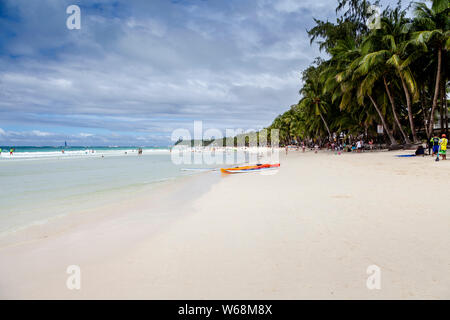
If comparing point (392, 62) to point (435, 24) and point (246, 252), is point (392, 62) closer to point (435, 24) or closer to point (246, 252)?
point (435, 24)

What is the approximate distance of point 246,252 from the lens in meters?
3.13

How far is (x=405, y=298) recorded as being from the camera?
214 cm

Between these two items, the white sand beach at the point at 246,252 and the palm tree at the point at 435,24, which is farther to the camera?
the palm tree at the point at 435,24

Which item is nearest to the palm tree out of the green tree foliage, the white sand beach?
the green tree foliage

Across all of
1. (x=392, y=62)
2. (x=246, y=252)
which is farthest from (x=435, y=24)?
(x=246, y=252)

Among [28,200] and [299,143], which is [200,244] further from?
[299,143]

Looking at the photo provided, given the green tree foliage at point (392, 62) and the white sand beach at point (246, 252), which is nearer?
the white sand beach at point (246, 252)

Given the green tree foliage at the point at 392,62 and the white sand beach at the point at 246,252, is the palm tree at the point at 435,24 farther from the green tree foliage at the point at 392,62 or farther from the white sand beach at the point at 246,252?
the white sand beach at the point at 246,252

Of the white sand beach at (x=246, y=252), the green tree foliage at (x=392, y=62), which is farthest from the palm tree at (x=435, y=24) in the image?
the white sand beach at (x=246, y=252)

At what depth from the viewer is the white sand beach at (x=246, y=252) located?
2.36 m

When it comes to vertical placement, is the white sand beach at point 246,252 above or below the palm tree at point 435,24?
below

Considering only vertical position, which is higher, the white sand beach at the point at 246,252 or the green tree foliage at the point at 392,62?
the green tree foliage at the point at 392,62

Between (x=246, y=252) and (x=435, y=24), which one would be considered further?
(x=435, y=24)
